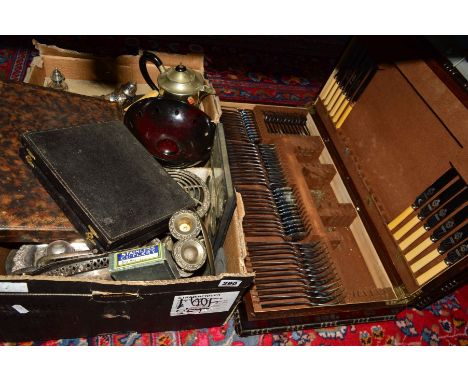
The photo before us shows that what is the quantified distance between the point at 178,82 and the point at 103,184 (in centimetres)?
61

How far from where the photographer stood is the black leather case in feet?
3.63

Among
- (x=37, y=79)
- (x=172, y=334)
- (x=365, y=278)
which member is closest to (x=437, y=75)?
(x=365, y=278)

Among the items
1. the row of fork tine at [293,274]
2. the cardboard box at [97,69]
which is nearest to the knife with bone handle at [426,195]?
the row of fork tine at [293,274]

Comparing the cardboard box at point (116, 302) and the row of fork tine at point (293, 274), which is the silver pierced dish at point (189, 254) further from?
the row of fork tine at point (293, 274)

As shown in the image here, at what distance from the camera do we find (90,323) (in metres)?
1.26

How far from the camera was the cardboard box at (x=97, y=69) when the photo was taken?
1810 millimetres

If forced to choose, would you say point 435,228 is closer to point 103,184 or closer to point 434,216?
point 434,216

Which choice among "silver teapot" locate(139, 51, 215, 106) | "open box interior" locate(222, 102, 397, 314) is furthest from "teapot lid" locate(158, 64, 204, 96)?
"open box interior" locate(222, 102, 397, 314)

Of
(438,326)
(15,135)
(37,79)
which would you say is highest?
(37,79)

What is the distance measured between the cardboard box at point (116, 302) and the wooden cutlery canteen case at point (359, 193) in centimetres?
24

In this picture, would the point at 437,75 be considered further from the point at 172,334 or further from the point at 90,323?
the point at 90,323

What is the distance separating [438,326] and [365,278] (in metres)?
0.42

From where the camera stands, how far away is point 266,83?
2.92 meters

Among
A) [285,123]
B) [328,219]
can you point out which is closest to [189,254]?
[328,219]
